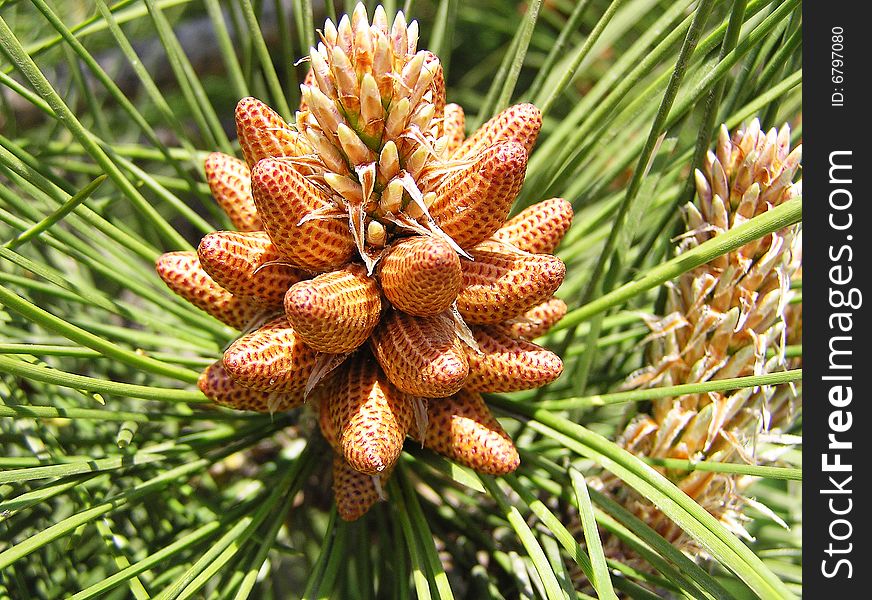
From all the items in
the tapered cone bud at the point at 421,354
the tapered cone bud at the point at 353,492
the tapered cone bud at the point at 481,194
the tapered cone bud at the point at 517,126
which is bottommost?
the tapered cone bud at the point at 353,492

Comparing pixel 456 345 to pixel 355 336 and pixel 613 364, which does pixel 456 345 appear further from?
pixel 613 364

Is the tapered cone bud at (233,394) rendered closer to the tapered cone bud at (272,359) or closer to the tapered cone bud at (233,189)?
the tapered cone bud at (272,359)

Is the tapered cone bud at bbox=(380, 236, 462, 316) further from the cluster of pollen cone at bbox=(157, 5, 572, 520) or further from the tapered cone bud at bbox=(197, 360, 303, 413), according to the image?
the tapered cone bud at bbox=(197, 360, 303, 413)

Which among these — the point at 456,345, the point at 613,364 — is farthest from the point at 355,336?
the point at 613,364

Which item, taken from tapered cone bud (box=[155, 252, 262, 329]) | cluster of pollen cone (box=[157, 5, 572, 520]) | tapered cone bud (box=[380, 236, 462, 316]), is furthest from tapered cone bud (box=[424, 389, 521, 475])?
tapered cone bud (box=[155, 252, 262, 329])

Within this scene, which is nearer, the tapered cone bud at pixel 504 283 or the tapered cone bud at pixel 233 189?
the tapered cone bud at pixel 504 283

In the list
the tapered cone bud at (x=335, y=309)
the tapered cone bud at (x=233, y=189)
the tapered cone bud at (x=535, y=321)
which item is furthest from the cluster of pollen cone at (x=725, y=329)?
the tapered cone bud at (x=233, y=189)
